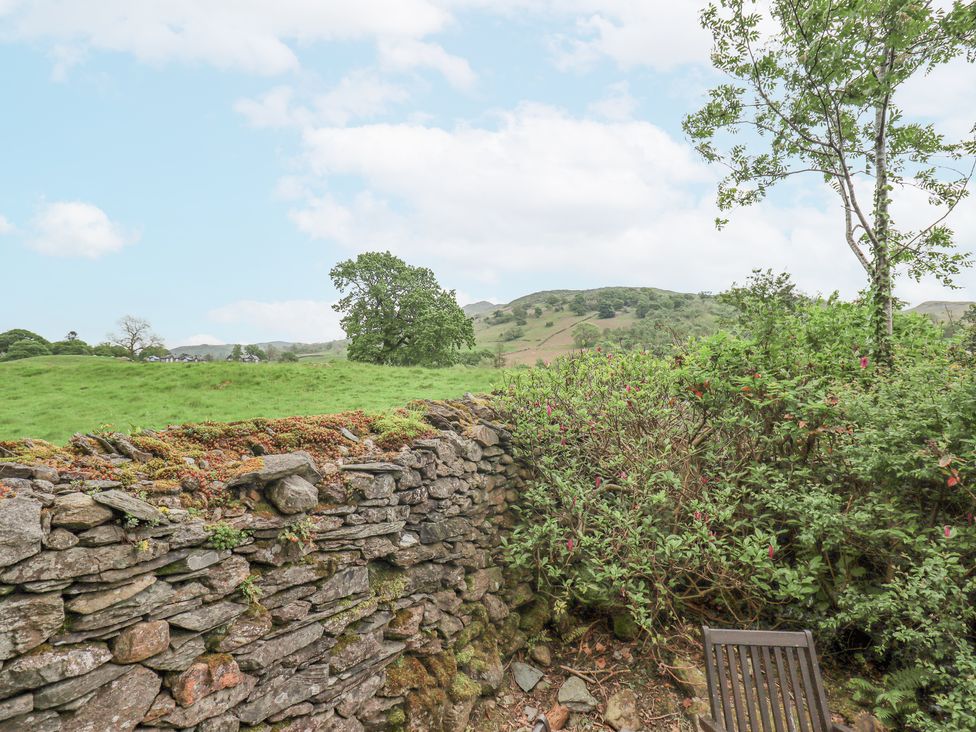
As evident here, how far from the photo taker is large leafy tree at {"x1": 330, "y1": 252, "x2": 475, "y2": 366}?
25.9m

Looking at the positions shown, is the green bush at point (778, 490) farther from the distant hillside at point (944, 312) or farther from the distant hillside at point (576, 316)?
the distant hillside at point (576, 316)

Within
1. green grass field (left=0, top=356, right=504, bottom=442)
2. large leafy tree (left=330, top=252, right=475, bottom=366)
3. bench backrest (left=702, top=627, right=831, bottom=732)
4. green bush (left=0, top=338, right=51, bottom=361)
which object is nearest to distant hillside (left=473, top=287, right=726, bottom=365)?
large leafy tree (left=330, top=252, right=475, bottom=366)

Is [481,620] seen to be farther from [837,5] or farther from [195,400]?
[837,5]

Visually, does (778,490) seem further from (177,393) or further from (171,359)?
(171,359)

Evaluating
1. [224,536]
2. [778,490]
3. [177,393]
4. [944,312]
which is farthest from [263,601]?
[944,312]

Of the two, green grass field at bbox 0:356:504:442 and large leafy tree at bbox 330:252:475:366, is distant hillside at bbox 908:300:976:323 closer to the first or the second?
green grass field at bbox 0:356:504:442

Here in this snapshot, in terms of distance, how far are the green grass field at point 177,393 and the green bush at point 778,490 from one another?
1903 millimetres

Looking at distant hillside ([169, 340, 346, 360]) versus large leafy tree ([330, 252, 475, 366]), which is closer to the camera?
distant hillside ([169, 340, 346, 360])

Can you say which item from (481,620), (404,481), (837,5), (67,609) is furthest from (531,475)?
(837,5)

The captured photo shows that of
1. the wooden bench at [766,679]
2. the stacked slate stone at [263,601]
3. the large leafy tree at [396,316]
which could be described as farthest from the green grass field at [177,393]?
the large leafy tree at [396,316]

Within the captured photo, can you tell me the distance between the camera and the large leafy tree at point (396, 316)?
25.9 meters

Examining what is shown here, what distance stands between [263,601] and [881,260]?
26.5ft

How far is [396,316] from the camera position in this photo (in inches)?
1066

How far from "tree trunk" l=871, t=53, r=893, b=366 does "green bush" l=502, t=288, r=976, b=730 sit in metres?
0.20
